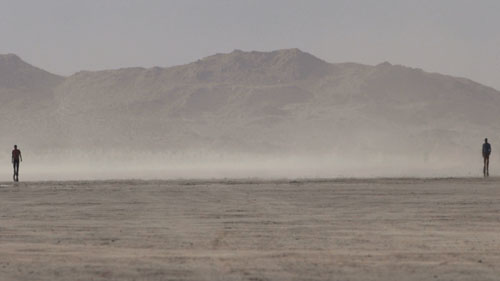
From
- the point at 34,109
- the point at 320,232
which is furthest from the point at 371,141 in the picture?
the point at 320,232

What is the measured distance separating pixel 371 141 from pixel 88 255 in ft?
515

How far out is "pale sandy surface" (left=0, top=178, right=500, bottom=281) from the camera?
516 inches

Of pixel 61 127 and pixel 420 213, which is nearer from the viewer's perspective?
pixel 420 213

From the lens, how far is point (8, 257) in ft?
48.2

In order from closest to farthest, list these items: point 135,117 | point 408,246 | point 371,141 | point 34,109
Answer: point 408,246, point 371,141, point 135,117, point 34,109

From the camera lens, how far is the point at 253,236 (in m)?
17.9

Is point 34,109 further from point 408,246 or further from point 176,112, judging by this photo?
point 408,246

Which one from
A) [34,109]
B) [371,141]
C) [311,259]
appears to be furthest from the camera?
[34,109]

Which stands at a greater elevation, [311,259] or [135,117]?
[135,117]

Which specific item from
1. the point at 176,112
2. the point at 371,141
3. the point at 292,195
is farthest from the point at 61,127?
the point at 292,195

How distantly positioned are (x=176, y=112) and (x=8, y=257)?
18274cm

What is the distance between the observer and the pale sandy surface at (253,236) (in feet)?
43.0

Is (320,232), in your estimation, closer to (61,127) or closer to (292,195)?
(292,195)

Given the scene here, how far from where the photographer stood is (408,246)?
52.0ft
